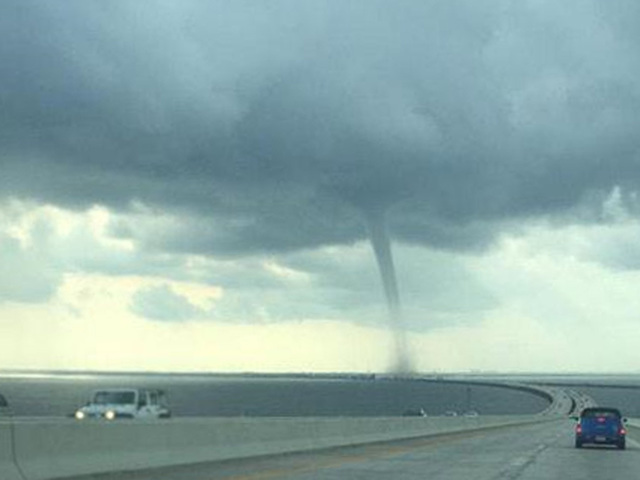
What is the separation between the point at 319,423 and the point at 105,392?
12.2 metres

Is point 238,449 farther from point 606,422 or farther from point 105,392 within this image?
point 606,422

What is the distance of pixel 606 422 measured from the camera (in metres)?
46.0

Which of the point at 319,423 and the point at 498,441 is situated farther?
the point at 498,441

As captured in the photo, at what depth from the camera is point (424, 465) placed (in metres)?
30.0

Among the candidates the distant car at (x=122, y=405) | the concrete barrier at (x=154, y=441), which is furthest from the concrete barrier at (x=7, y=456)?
the distant car at (x=122, y=405)

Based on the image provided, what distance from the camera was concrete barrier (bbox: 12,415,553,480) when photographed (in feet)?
63.1

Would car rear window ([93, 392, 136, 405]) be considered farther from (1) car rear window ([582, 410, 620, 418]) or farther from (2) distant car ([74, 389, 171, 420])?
(1) car rear window ([582, 410, 620, 418])

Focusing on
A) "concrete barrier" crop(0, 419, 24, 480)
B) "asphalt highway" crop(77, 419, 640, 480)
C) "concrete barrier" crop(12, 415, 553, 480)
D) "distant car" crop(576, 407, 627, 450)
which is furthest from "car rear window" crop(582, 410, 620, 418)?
"concrete barrier" crop(0, 419, 24, 480)

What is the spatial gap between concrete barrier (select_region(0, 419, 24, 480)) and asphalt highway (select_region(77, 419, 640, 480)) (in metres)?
2.73

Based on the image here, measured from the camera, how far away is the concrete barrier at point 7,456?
17922 mm

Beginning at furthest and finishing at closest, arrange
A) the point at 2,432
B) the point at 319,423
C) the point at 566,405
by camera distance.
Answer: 1. the point at 566,405
2. the point at 319,423
3. the point at 2,432

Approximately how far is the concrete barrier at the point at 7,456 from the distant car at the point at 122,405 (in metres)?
26.2

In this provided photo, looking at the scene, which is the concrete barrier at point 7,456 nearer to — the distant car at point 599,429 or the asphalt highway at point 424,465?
the asphalt highway at point 424,465

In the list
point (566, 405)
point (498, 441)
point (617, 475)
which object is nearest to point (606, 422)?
point (498, 441)
